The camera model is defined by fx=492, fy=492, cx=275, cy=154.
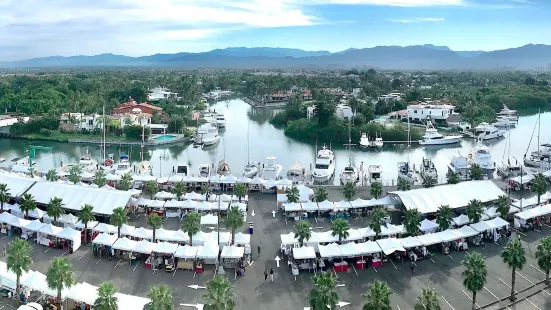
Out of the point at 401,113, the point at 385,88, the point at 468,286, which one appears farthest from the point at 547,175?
the point at 385,88

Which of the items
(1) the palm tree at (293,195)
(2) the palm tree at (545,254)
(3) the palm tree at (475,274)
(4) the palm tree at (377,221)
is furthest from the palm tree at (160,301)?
(1) the palm tree at (293,195)

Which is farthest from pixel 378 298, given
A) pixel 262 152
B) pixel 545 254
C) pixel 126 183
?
pixel 262 152

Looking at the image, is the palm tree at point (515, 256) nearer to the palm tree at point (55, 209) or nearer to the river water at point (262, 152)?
the palm tree at point (55, 209)

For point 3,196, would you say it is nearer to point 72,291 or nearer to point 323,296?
point 72,291

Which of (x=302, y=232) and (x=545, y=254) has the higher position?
(x=545, y=254)

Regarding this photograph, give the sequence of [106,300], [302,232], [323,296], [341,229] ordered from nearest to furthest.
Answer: [106,300], [323,296], [302,232], [341,229]

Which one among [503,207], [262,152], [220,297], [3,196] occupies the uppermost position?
[503,207]

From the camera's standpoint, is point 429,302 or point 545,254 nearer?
point 429,302
